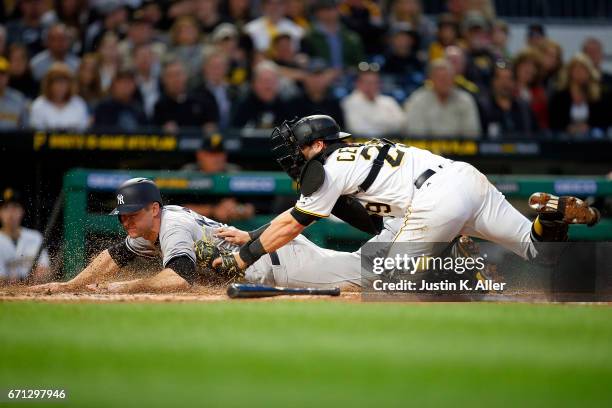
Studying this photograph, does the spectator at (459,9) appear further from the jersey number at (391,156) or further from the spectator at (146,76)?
the jersey number at (391,156)

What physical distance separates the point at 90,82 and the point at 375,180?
5.59m

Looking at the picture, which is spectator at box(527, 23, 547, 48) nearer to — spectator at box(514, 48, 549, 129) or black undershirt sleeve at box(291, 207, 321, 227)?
spectator at box(514, 48, 549, 129)

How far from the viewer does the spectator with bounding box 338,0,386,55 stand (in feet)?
48.5

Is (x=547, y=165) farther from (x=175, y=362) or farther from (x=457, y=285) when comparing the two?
(x=175, y=362)

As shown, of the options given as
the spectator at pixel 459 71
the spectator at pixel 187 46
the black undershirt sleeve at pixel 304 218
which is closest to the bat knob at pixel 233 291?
the black undershirt sleeve at pixel 304 218

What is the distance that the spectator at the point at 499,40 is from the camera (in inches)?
605

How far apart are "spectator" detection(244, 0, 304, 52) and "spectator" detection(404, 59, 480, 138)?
218 cm

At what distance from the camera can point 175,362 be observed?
218 inches

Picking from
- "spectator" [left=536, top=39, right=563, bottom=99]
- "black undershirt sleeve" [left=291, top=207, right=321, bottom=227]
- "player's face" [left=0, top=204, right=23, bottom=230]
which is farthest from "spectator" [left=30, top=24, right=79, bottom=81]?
"spectator" [left=536, top=39, right=563, bottom=99]

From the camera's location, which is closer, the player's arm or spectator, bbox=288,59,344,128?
the player's arm

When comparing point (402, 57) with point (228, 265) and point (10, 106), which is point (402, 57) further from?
point (228, 265)

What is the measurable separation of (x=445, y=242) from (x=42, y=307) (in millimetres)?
3172

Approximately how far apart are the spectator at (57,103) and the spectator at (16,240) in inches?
50.3

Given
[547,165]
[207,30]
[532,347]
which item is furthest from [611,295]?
[207,30]
